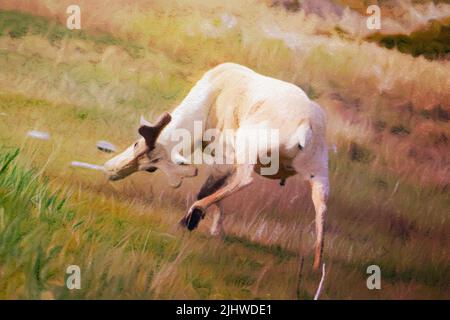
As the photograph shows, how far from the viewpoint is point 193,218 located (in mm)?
4285

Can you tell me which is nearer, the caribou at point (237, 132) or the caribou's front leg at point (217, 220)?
the caribou at point (237, 132)

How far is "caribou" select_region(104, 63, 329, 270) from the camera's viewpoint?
4.20 meters

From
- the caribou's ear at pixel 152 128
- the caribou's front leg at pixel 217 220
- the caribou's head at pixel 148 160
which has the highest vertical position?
the caribou's ear at pixel 152 128

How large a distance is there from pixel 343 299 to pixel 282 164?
0.91 meters

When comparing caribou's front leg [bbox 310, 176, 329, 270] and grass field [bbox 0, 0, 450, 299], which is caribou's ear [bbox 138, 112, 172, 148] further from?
caribou's front leg [bbox 310, 176, 329, 270]

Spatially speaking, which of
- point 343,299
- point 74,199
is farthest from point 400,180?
point 74,199

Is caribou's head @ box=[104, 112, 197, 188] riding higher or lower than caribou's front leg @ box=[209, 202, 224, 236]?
higher

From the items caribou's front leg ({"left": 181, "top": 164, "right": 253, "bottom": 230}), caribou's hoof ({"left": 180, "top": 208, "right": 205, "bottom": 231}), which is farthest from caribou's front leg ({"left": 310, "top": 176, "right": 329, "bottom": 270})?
caribou's hoof ({"left": 180, "top": 208, "right": 205, "bottom": 231})

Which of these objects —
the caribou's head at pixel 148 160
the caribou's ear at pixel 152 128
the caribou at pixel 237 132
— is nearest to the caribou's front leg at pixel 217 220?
the caribou at pixel 237 132

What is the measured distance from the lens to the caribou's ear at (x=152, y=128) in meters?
4.23

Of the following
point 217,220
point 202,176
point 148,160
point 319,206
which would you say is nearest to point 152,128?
point 148,160

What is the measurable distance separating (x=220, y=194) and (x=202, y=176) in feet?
0.62

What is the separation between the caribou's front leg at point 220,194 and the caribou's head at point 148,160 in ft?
0.61

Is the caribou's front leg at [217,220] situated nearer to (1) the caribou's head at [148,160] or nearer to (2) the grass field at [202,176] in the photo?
(2) the grass field at [202,176]
